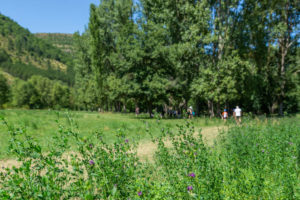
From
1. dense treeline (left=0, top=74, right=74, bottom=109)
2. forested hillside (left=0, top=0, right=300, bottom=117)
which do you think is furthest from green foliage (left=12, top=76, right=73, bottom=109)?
forested hillside (left=0, top=0, right=300, bottom=117)

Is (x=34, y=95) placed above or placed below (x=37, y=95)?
below

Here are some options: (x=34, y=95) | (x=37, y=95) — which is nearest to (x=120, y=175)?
(x=34, y=95)

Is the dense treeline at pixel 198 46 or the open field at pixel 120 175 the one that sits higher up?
the dense treeline at pixel 198 46

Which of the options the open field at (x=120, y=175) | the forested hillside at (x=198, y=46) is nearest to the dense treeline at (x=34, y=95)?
the forested hillside at (x=198, y=46)

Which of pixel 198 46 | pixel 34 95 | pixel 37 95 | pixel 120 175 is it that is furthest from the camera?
pixel 37 95

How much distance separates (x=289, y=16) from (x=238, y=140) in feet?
94.1

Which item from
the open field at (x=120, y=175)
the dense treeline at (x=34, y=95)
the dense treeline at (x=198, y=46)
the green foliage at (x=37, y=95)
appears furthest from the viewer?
the green foliage at (x=37, y=95)

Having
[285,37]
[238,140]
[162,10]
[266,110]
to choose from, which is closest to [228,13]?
[162,10]

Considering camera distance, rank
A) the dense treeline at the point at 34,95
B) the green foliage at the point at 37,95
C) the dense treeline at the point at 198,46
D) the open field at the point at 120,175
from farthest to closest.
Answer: the green foliage at the point at 37,95, the dense treeline at the point at 34,95, the dense treeline at the point at 198,46, the open field at the point at 120,175

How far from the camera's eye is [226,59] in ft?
86.4

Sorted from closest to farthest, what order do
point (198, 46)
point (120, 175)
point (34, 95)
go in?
point (120, 175) < point (198, 46) < point (34, 95)

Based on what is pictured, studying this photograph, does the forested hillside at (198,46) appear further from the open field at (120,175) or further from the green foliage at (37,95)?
the green foliage at (37,95)

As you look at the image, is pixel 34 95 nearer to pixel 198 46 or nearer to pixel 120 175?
pixel 198 46

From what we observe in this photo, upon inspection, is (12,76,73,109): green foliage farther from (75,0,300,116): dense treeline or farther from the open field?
the open field
